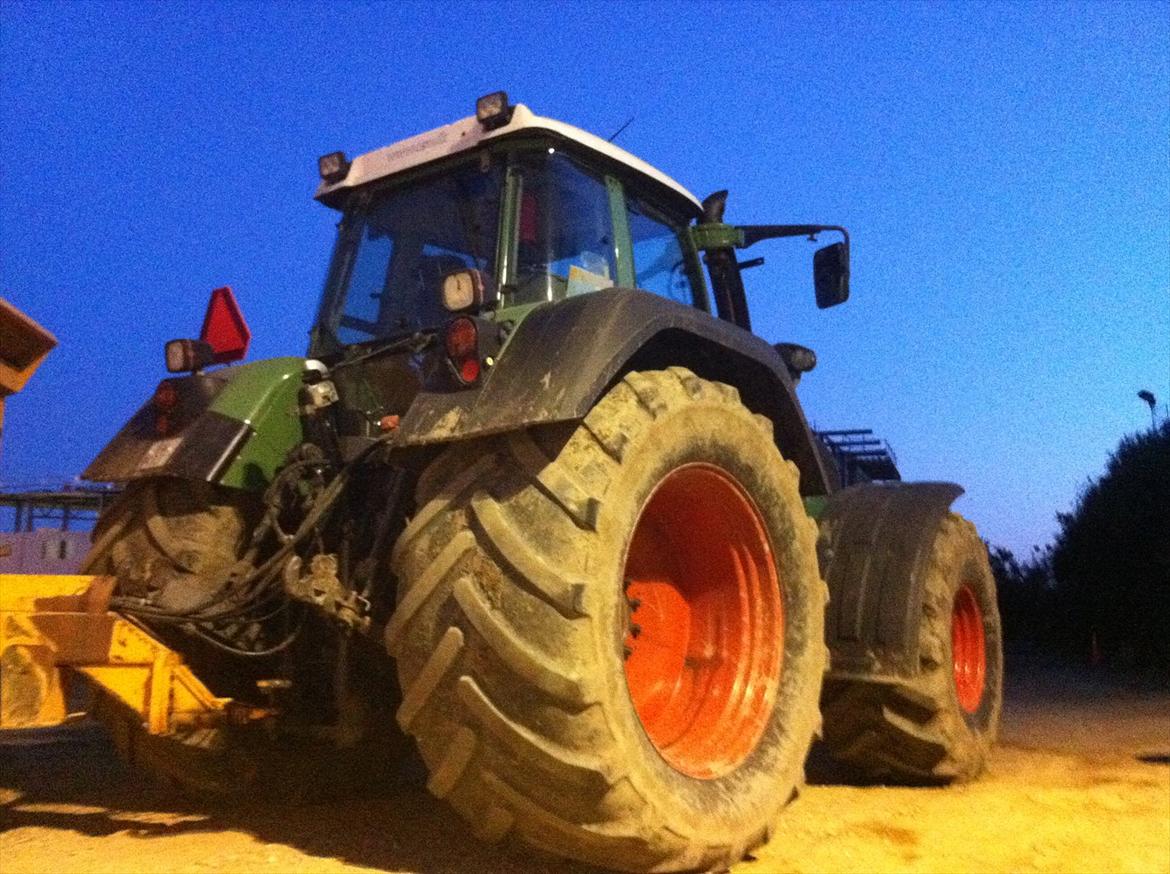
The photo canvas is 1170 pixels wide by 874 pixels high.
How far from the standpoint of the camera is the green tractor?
217 centimetres

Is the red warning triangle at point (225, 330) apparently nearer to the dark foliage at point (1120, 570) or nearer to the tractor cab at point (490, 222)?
the tractor cab at point (490, 222)

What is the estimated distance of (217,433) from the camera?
10.2 ft

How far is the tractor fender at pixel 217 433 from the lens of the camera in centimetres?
306

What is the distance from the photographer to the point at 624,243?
11.7ft

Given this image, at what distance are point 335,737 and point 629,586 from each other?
975mm

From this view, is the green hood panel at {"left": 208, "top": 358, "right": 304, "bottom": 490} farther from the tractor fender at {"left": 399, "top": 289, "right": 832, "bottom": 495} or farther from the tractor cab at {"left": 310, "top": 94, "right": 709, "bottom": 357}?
Result: the tractor fender at {"left": 399, "top": 289, "right": 832, "bottom": 495}

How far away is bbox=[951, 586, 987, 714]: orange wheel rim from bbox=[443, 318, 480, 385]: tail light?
10.3 feet

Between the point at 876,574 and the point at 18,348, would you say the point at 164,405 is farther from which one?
the point at 876,574

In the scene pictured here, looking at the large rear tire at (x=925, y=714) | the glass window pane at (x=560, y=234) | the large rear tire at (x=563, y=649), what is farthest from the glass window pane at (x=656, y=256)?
the large rear tire at (x=925, y=714)

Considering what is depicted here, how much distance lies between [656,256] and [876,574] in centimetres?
154

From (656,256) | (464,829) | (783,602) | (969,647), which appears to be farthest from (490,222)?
(969,647)

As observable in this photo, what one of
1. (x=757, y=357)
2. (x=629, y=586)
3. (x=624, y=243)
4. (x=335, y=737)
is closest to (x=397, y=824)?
(x=335, y=737)

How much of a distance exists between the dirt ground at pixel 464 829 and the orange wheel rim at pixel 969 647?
381mm

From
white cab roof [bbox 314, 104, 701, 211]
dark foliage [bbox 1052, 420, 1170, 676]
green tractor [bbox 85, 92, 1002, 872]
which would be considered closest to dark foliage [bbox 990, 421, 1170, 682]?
dark foliage [bbox 1052, 420, 1170, 676]
